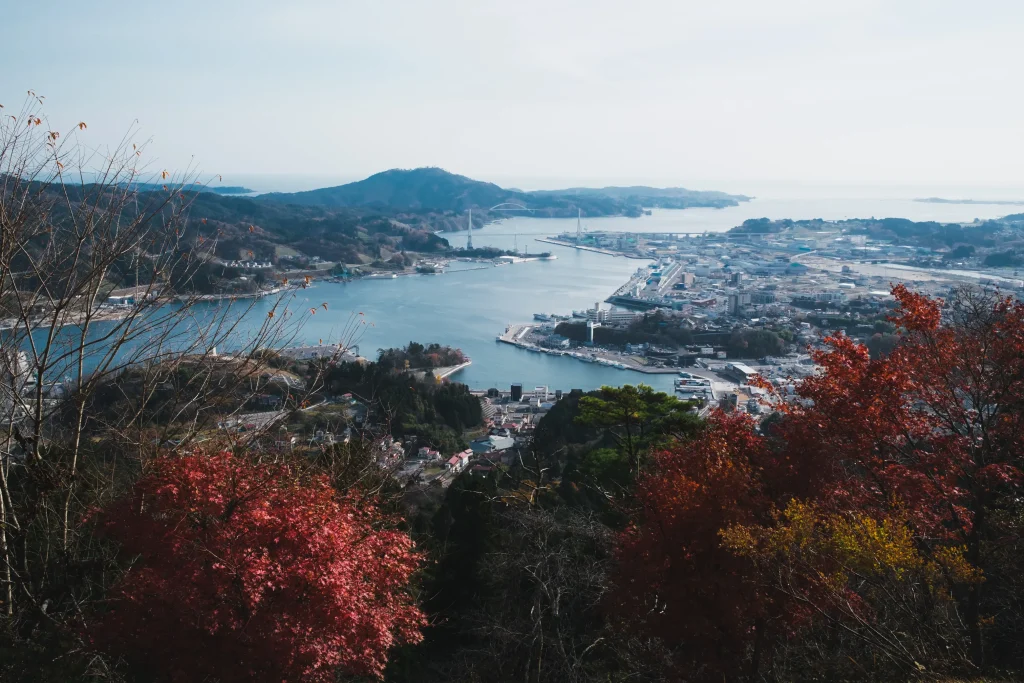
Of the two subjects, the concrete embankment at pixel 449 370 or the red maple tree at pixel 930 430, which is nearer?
the red maple tree at pixel 930 430

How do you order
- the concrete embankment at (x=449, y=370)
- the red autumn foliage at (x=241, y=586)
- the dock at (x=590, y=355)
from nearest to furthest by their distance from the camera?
the red autumn foliage at (x=241, y=586), the concrete embankment at (x=449, y=370), the dock at (x=590, y=355)

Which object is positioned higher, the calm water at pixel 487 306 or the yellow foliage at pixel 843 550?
the yellow foliage at pixel 843 550

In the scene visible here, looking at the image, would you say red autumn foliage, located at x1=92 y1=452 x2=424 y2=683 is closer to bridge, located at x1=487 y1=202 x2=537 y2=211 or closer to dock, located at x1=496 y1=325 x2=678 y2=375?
dock, located at x1=496 y1=325 x2=678 y2=375

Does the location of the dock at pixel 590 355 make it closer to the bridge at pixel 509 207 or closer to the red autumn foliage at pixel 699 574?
the red autumn foliage at pixel 699 574

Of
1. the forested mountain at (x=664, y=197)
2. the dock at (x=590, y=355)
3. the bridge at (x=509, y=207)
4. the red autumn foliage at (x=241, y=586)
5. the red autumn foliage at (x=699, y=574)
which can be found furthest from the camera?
the forested mountain at (x=664, y=197)

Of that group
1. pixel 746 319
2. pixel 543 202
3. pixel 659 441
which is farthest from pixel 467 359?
pixel 543 202

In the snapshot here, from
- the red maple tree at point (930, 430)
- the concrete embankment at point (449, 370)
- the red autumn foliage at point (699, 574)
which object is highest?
the red maple tree at point (930, 430)

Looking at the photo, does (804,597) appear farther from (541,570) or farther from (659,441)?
(659,441)

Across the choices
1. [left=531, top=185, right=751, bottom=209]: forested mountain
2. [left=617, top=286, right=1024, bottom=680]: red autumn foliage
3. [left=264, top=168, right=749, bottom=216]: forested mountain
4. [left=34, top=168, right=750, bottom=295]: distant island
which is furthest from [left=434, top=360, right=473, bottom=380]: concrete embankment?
[left=531, top=185, right=751, bottom=209]: forested mountain

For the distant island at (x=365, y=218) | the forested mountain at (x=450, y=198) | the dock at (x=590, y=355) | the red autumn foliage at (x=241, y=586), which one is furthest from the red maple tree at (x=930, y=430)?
the forested mountain at (x=450, y=198)
